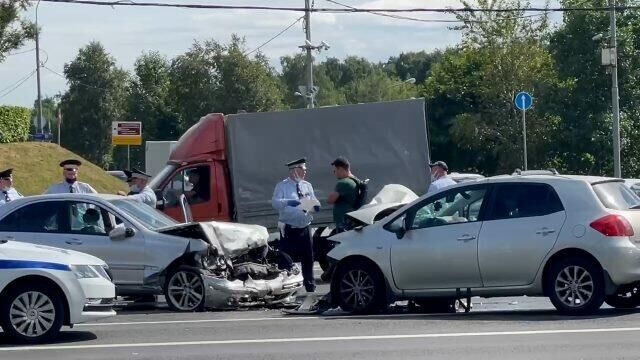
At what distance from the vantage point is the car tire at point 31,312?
11.8 m

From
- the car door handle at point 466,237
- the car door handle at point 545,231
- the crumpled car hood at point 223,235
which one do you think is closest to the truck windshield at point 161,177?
the crumpled car hood at point 223,235

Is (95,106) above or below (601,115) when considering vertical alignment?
above

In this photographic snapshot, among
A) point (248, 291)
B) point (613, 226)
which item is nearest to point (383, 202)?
point (248, 291)

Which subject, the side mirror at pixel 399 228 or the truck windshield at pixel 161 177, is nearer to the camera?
the side mirror at pixel 399 228

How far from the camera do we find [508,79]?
43969 mm

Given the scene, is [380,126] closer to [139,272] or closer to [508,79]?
[139,272]

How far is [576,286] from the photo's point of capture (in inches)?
502

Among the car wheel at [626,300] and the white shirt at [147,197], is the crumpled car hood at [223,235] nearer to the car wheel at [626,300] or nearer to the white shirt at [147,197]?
the white shirt at [147,197]

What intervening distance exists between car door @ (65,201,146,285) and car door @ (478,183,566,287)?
4.32 metres

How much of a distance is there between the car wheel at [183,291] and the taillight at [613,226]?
490 cm

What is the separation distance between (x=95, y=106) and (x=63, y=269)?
214 feet

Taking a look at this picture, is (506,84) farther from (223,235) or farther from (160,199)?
(223,235)

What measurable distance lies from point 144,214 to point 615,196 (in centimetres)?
592

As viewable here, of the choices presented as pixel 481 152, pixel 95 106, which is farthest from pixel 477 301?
pixel 95 106
